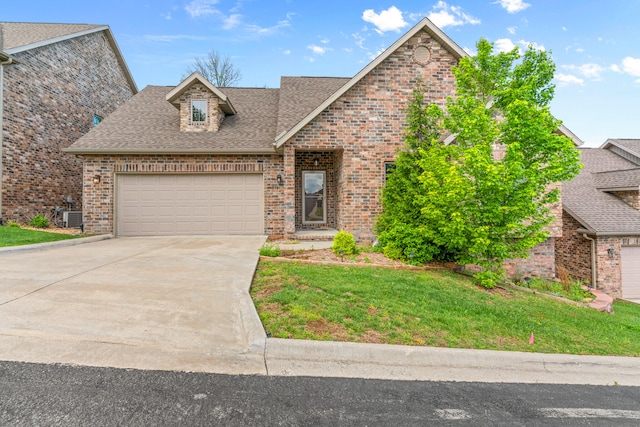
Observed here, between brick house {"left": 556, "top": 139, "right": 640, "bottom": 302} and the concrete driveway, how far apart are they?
13607 millimetres

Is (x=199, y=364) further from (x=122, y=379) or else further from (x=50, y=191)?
(x=50, y=191)

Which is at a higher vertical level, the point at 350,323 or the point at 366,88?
the point at 366,88

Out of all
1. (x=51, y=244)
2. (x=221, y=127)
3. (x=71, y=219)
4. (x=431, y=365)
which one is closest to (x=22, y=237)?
(x=51, y=244)

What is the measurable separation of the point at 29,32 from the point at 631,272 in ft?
91.6

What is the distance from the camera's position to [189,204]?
457 inches

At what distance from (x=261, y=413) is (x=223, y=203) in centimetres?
993

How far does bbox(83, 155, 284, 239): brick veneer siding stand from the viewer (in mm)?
11227

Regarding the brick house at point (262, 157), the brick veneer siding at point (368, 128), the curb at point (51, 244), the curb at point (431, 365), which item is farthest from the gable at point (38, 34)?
the curb at point (431, 365)

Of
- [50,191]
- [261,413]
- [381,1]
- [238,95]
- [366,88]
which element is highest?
[381,1]

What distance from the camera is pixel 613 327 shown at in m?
5.77

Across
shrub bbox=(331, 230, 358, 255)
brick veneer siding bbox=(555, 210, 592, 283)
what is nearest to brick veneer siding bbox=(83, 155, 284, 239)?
shrub bbox=(331, 230, 358, 255)

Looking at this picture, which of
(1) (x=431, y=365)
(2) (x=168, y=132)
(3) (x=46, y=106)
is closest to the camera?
(1) (x=431, y=365)

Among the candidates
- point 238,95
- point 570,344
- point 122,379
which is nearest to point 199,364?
point 122,379

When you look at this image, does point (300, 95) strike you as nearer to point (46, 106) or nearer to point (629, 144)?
point (46, 106)
